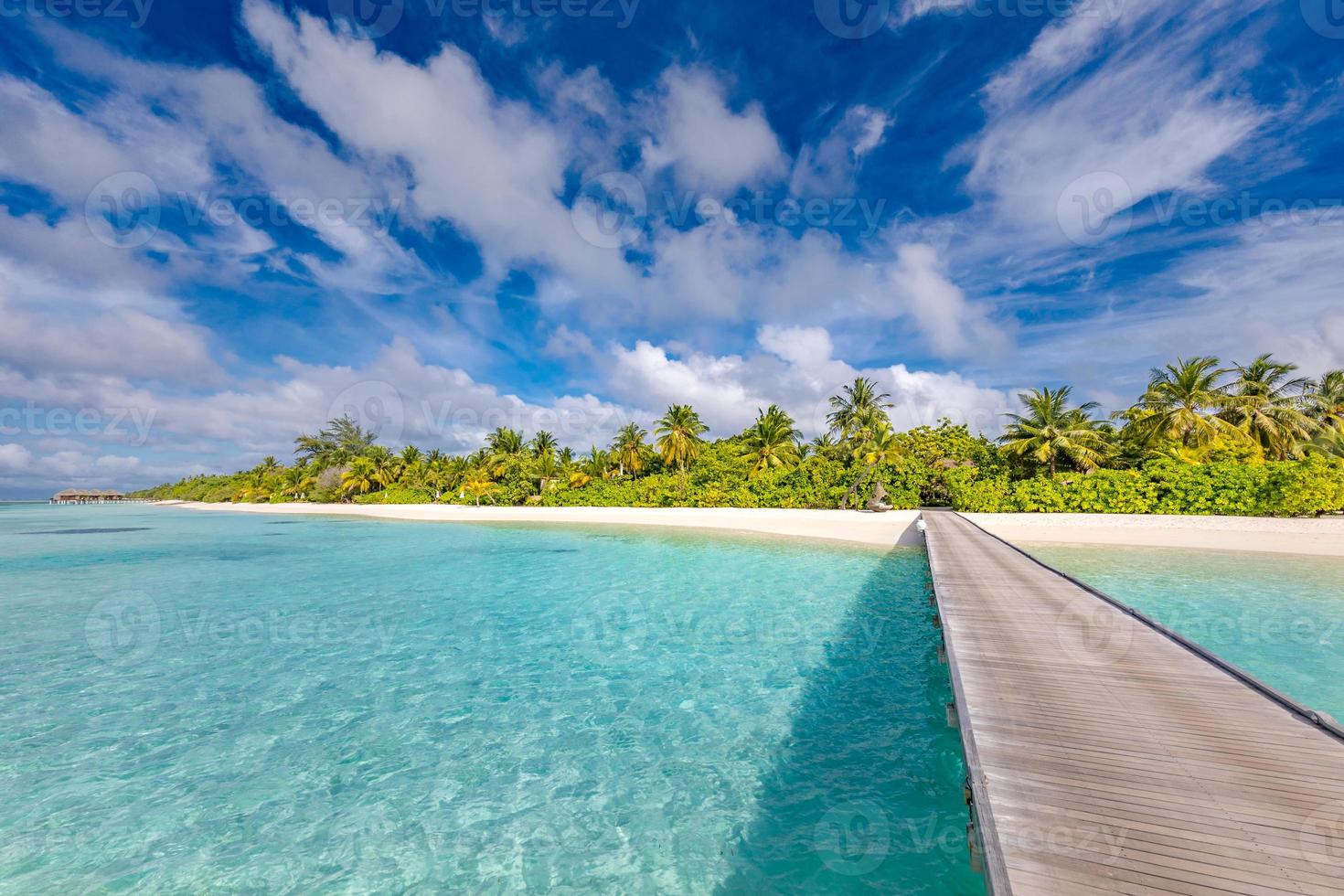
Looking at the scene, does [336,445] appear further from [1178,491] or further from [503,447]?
[1178,491]

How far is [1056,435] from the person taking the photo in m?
29.1

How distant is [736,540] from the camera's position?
25.3m

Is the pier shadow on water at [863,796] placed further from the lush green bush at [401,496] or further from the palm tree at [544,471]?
the lush green bush at [401,496]

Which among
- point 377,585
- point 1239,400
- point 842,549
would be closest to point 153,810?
point 377,585

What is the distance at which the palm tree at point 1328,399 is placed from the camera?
106 ft

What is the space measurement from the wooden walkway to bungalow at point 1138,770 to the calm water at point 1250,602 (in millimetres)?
2951

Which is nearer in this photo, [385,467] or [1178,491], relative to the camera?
[1178,491]

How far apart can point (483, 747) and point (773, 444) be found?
37.4 meters

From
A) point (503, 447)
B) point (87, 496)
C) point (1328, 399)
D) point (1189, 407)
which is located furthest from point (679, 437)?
point (87, 496)

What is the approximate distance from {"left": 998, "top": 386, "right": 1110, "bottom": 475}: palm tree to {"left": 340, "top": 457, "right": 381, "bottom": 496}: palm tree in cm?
6701

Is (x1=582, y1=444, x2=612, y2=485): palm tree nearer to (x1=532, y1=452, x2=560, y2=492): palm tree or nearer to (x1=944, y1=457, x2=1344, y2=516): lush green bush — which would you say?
(x1=532, y1=452, x2=560, y2=492): palm tree

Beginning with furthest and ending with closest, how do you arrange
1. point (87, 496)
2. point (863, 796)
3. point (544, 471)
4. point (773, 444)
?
point (87, 496) < point (544, 471) < point (773, 444) < point (863, 796)

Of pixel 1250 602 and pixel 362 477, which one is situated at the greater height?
pixel 362 477

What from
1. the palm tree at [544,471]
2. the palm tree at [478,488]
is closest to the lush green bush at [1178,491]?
the palm tree at [544,471]
